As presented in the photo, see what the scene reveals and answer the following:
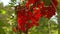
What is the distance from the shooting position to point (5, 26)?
195 centimetres

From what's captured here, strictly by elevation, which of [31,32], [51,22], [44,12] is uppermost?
[44,12]

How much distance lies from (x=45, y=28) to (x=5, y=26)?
0.38 meters

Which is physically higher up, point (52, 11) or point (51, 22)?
point (52, 11)

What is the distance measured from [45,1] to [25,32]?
295mm

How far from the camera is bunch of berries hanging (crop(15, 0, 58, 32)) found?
1581 millimetres

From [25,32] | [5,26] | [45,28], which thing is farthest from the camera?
[5,26]

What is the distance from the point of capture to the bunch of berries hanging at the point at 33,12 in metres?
1.58

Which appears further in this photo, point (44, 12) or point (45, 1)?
point (45, 1)

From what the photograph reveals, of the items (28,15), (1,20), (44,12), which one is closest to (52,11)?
(44,12)

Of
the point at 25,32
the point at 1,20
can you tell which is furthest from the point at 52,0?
the point at 1,20

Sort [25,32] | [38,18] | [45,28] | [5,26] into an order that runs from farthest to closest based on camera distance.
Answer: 1. [5,26]
2. [45,28]
3. [25,32]
4. [38,18]

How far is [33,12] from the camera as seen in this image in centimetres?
160

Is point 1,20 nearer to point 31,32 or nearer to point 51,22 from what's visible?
point 31,32

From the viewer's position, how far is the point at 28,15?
1.61 meters
